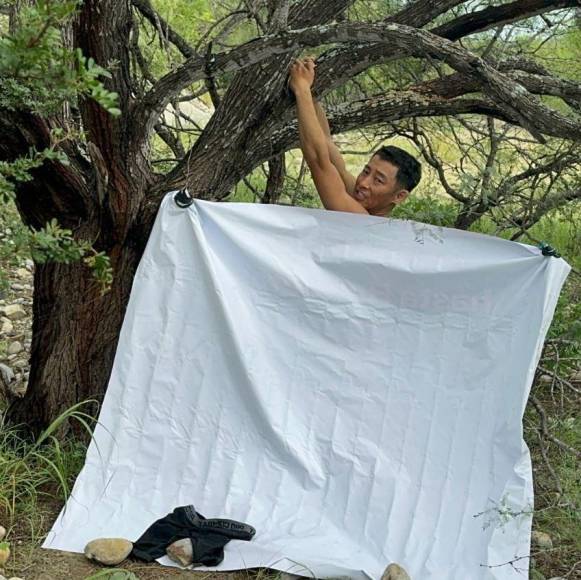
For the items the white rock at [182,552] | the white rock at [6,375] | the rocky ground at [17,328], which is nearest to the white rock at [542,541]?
the white rock at [182,552]

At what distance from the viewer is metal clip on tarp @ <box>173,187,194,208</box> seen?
3.14 meters

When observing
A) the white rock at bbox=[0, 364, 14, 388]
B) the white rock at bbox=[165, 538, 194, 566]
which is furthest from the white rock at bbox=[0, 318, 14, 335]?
the white rock at bbox=[165, 538, 194, 566]

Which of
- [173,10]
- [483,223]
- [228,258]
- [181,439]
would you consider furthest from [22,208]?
[483,223]

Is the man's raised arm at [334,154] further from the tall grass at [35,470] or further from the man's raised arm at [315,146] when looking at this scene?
the tall grass at [35,470]

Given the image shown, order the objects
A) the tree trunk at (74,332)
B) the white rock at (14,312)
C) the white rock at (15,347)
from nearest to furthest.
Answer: the tree trunk at (74,332), the white rock at (15,347), the white rock at (14,312)

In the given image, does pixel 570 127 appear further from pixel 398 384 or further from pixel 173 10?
pixel 173 10

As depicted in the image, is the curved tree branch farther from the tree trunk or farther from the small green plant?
the small green plant

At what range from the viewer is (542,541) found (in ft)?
10.7

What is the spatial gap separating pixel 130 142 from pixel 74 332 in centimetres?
82

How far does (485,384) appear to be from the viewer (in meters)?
3.07

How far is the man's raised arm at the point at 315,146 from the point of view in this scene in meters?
3.12

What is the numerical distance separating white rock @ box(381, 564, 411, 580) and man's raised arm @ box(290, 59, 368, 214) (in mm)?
1257

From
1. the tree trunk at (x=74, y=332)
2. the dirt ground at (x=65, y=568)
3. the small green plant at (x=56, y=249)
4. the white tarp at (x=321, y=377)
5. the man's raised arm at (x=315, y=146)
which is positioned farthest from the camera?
the tree trunk at (x=74, y=332)

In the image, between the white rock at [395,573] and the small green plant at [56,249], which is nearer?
the small green plant at [56,249]
